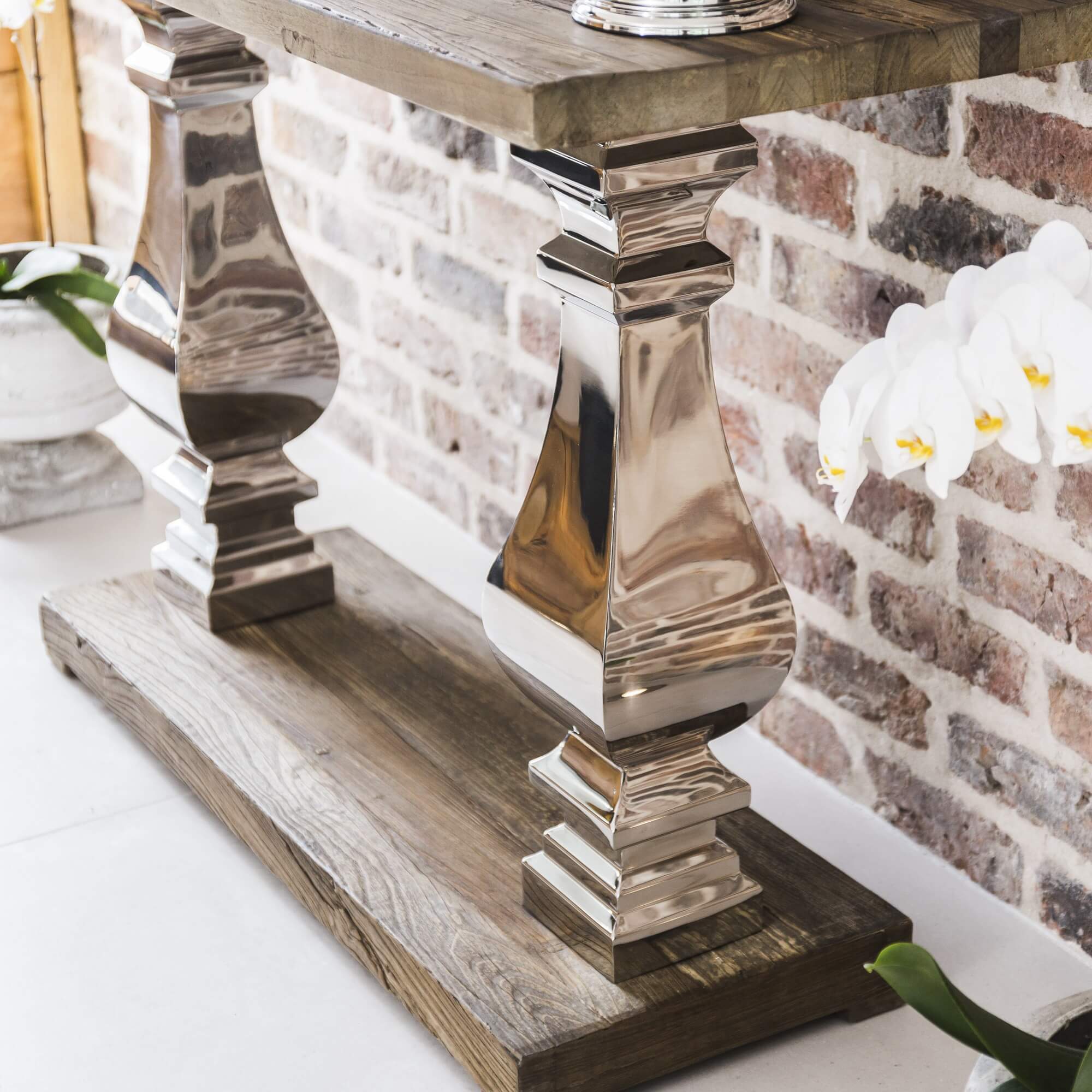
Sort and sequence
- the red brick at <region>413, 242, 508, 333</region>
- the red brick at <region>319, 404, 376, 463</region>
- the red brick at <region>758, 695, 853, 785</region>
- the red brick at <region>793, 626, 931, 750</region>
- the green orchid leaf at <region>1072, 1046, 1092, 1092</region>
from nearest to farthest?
1. the green orchid leaf at <region>1072, 1046, 1092, 1092</region>
2. the red brick at <region>793, 626, 931, 750</region>
3. the red brick at <region>758, 695, 853, 785</region>
4. the red brick at <region>413, 242, 508, 333</region>
5. the red brick at <region>319, 404, 376, 463</region>

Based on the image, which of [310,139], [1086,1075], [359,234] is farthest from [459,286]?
[1086,1075]

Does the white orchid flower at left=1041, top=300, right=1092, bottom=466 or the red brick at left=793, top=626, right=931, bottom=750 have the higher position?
the white orchid flower at left=1041, top=300, right=1092, bottom=466

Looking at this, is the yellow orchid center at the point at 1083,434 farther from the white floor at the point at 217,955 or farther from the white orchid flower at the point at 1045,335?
the white floor at the point at 217,955

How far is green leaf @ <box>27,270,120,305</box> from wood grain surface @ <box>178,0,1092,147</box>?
1066 mm

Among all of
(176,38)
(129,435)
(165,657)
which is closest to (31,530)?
→ (129,435)

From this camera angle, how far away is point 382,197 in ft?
6.70

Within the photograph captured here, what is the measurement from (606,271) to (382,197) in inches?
41.8

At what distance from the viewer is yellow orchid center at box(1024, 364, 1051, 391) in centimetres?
85

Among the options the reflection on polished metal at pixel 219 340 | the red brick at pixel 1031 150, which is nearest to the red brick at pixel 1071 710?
the red brick at pixel 1031 150

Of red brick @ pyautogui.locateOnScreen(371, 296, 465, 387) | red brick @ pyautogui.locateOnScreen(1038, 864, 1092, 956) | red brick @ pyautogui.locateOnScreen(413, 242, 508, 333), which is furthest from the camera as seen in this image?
red brick @ pyautogui.locateOnScreen(371, 296, 465, 387)

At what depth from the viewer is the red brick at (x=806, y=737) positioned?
1517 millimetres

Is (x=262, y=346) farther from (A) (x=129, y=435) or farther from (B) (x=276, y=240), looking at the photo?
(A) (x=129, y=435)

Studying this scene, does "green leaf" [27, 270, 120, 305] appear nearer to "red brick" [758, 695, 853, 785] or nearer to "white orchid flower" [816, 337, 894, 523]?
"red brick" [758, 695, 853, 785]

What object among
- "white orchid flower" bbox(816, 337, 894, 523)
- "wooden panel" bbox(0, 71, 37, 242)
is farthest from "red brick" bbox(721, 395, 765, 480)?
"wooden panel" bbox(0, 71, 37, 242)
